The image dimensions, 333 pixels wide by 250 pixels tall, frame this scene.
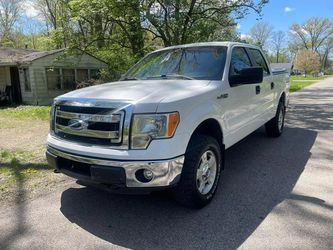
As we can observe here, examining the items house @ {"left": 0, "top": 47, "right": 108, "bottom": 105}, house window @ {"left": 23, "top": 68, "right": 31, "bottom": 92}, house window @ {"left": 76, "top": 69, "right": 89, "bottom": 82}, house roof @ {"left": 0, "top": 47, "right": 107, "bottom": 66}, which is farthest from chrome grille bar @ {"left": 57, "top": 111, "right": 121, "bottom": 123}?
house window @ {"left": 76, "top": 69, "right": 89, "bottom": 82}

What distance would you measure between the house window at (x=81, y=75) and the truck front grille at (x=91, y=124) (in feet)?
57.1

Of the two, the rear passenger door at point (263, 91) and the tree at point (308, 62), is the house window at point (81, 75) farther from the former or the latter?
the tree at point (308, 62)

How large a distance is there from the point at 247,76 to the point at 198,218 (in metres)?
1.99

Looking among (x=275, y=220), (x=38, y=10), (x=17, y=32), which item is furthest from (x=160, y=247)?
(x=17, y=32)

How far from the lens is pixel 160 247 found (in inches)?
121

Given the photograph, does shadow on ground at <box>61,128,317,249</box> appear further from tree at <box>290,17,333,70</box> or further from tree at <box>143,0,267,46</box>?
tree at <box>290,17,333,70</box>

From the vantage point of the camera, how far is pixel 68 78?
20.0 metres

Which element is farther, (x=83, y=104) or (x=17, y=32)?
(x=17, y=32)

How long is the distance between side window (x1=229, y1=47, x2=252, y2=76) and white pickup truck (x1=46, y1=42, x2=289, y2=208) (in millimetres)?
28

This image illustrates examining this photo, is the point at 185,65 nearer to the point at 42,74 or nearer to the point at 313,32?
the point at 42,74

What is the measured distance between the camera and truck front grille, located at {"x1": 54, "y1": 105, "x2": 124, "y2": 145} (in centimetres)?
329

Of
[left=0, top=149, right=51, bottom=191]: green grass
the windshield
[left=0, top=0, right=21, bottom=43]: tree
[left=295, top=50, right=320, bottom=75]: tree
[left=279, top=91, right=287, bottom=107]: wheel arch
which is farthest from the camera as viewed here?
[left=295, top=50, right=320, bottom=75]: tree

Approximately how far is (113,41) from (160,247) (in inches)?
540

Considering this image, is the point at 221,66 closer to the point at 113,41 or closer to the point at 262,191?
the point at 262,191
